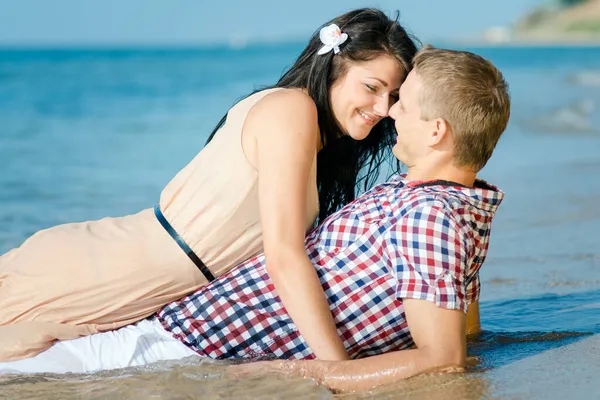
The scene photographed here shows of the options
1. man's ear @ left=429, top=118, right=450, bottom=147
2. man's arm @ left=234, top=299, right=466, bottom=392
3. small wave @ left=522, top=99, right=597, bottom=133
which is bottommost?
man's arm @ left=234, top=299, right=466, bottom=392

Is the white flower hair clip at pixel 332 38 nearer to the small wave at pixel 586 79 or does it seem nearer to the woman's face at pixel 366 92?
the woman's face at pixel 366 92

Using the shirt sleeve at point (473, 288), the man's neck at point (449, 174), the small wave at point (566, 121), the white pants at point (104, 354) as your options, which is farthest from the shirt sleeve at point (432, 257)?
the small wave at point (566, 121)

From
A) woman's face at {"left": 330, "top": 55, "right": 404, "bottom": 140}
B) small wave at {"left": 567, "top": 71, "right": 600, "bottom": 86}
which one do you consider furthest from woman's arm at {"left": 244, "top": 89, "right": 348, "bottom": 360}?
small wave at {"left": 567, "top": 71, "right": 600, "bottom": 86}

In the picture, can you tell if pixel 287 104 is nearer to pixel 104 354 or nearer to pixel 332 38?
pixel 332 38

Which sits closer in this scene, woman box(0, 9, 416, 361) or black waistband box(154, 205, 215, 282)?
woman box(0, 9, 416, 361)

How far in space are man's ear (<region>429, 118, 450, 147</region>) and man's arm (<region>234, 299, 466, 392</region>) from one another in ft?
1.76

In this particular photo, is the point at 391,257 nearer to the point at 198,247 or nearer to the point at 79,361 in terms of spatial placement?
the point at 198,247

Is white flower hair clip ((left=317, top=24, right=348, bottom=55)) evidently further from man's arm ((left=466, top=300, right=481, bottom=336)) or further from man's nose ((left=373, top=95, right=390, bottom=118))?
man's arm ((left=466, top=300, right=481, bottom=336))

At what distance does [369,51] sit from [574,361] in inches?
53.5

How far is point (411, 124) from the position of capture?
3.12 meters

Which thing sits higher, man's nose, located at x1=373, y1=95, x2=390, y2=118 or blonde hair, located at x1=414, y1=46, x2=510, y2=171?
→ man's nose, located at x1=373, y1=95, x2=390, y2=118

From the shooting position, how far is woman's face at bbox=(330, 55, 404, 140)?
3.46 m

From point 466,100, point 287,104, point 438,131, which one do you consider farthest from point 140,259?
point 466,100

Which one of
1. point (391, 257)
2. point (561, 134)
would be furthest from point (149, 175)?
point (391, 257)
